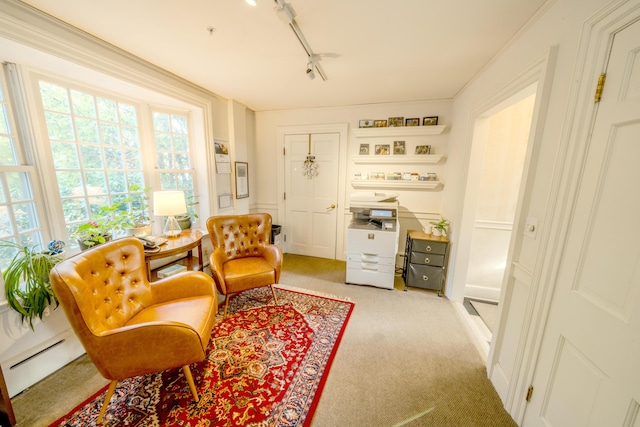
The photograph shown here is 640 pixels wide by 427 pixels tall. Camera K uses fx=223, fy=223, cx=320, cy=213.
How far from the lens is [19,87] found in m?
1.53

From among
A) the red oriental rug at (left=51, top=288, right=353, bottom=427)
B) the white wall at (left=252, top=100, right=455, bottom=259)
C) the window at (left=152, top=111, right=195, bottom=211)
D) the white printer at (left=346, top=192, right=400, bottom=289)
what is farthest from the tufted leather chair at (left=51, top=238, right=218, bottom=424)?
the white wall at (left=252, top=100, right=455, bottom=259)

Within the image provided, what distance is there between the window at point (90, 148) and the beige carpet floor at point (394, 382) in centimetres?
122

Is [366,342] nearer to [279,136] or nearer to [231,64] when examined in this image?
[231,64]

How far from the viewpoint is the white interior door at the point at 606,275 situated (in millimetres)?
776

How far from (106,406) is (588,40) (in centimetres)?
296

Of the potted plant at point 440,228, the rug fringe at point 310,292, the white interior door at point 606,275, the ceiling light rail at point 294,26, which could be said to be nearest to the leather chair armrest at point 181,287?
the rug fringe at point 310,292

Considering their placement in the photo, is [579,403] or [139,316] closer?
[579,403]

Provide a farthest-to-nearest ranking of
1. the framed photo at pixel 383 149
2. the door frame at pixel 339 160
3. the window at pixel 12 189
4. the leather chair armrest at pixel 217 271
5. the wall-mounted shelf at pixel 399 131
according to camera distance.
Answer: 1. the door frame at pixel 339 160
2. the framed photo at pixel 383 149
3. the wall-mounted shelf at pixel 399 131
4. the leather chair armrest at pixel 217 271
5. the window at pixel 12 189

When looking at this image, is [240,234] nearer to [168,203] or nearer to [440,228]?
[168,203]

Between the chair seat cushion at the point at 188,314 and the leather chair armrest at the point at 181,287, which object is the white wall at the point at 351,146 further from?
the chair seat cushion at the point at 188,314

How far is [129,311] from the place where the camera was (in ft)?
4.93

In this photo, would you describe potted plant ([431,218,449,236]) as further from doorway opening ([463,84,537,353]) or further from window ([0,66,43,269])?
window ([0,66,43,269])

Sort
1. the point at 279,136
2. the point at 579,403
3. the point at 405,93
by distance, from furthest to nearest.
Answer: the point at 279,136
the point at 405,93
the point at 579,403

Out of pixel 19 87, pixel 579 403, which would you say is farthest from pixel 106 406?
pixel 579 403
